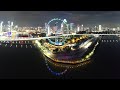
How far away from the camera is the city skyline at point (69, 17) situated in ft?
10.6

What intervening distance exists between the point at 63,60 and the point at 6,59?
42.9 inches

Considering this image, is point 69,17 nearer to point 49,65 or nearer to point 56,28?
point 56,28

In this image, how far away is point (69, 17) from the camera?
3238 mm

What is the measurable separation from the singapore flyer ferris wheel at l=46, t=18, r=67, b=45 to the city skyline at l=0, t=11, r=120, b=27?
78 millimetres

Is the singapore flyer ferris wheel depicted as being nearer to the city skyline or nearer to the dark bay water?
the city skyline

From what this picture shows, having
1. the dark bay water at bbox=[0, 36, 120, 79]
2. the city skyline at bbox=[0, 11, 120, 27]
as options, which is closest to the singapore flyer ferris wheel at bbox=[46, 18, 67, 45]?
the city skyline at bbox=[0, 11, 120, 27]

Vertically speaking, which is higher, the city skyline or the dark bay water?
the city skyline

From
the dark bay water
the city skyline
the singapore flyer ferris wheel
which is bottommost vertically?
the dark bay water

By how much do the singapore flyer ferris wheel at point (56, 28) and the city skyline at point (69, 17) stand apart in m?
0.08

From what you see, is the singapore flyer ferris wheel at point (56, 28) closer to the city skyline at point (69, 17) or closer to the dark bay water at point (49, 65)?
the city skyline at point (69, 17)

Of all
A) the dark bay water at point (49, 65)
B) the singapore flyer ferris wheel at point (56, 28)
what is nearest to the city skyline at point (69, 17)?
the singapore flyer ferris wheel at point (56, 28)

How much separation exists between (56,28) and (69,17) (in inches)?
13.0

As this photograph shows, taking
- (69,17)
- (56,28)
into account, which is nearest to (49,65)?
(56,28)

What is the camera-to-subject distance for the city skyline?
3227mm
